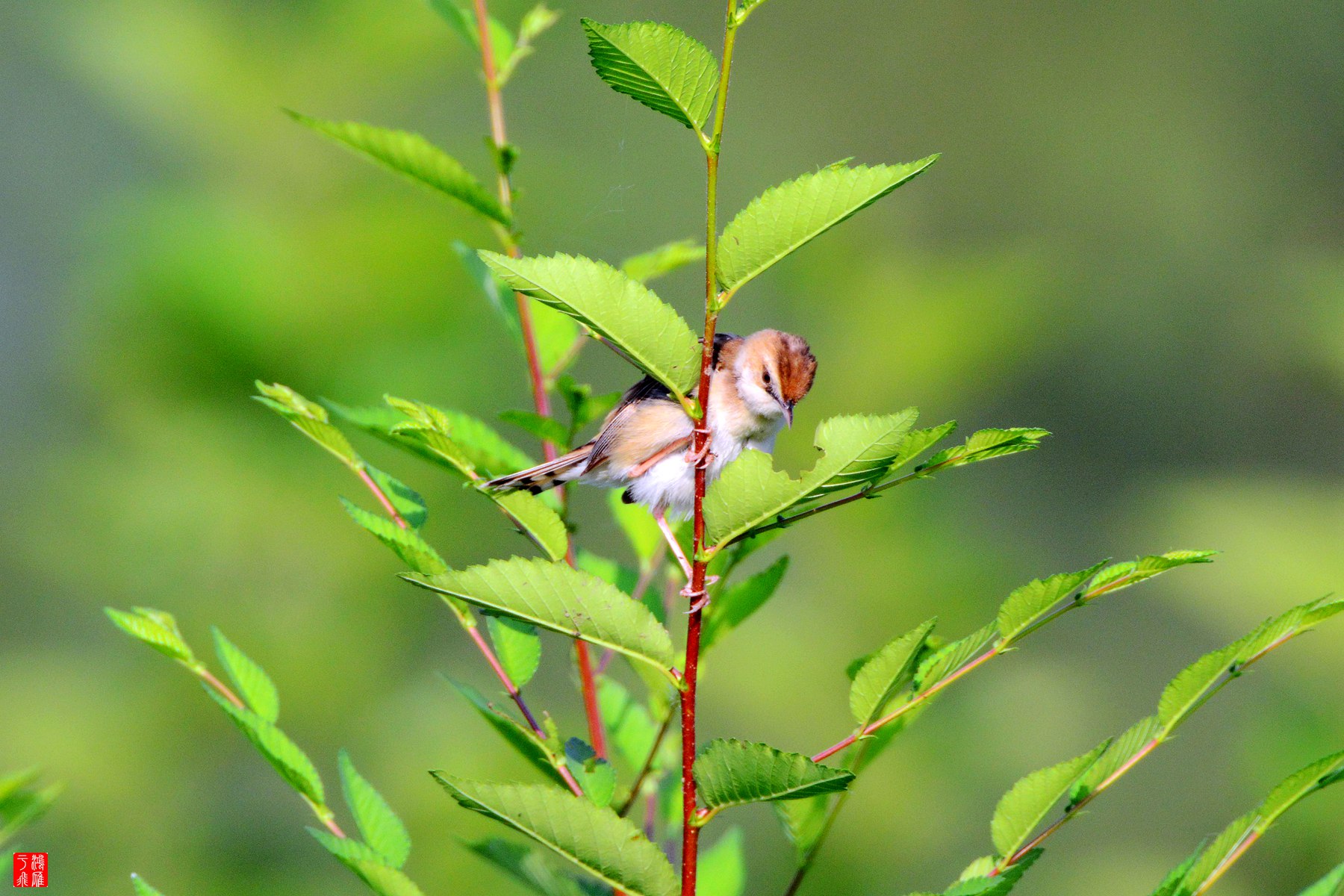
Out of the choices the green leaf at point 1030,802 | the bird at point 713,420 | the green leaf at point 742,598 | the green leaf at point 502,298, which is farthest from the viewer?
the bird at point 713,420

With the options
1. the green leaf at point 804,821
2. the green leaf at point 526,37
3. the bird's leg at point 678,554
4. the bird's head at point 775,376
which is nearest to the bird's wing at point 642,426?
the bird's head at point 775,376

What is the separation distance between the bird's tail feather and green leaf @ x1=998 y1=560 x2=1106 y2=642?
69cm

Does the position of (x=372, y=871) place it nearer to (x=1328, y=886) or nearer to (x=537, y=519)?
(x=537, y=519)

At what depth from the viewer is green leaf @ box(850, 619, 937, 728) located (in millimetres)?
1359

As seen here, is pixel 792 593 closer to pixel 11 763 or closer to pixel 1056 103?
pixel 11 763

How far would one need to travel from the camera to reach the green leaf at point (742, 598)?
1.88 m

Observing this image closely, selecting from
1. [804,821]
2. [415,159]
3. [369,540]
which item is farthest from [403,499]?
[369,540]

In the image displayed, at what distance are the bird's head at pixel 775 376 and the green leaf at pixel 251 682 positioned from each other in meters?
1.59

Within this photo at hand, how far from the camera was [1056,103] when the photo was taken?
37.3ft

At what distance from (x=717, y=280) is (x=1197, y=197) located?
10.0m

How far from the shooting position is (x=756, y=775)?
1205 millimetres

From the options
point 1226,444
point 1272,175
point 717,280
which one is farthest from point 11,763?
point 1272,175

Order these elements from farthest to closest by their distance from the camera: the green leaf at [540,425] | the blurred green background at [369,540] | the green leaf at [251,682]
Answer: the blurred green background at [369,540] < the green leaf at [540,425] < the green leaf at [251,682]

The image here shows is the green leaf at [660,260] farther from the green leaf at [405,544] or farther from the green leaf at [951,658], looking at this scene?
the green leaf at [951,658]
